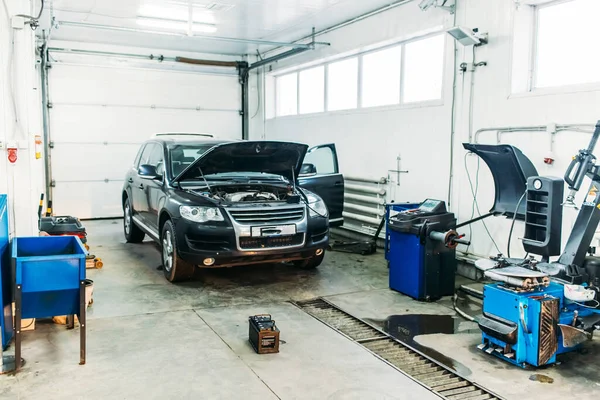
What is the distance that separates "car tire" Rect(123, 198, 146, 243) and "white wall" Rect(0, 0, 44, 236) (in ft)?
10.4

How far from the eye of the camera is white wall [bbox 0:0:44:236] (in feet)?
13.9

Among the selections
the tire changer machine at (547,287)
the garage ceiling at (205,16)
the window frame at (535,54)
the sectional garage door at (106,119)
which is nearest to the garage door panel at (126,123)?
the sectional garage door at (106,119)

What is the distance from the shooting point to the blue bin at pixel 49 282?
128 inches

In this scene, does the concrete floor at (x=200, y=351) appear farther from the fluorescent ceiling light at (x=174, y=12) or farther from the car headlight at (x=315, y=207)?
the fluorescent ceiling light at (x=174, y=12)

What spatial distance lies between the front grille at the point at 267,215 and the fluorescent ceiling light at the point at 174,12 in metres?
3.98

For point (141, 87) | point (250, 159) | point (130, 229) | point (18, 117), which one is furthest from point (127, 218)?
point (141, 87)

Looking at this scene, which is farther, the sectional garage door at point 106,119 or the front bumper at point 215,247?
the sectional garage door at point 106,119

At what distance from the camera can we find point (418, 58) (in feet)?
23.6

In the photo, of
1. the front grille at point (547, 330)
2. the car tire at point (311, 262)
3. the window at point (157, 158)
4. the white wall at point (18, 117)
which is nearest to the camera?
the front grille at point (547, 330)

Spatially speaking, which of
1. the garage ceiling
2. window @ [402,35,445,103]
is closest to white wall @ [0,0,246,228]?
the garage ceiling

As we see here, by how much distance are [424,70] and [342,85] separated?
2117 mm

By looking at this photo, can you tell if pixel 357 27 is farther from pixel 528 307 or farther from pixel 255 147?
pixel 528 307

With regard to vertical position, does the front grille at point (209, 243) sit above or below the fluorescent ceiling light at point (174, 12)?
below

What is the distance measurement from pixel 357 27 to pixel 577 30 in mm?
3728
